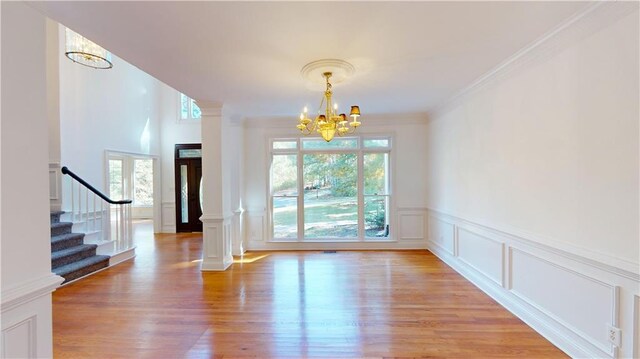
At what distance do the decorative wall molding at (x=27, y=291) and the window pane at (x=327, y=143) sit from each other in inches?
167

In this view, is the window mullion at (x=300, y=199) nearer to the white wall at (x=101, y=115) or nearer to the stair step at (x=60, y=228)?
the stair step at (x=60, y=228)

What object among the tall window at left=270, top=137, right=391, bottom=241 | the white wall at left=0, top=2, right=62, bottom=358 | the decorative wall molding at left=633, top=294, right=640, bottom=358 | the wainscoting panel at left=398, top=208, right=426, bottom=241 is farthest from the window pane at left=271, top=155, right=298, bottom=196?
the decorative wall molding at left=633, top=294, right=640, bottom=358

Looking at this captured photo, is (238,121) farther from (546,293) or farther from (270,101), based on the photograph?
(546,293)

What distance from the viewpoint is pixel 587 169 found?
202 cm

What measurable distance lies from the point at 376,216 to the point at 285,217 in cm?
183

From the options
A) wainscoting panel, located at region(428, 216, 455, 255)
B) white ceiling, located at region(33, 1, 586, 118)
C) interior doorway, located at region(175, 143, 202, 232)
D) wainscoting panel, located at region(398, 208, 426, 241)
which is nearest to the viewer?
white ceiling, located at region(33, 1, 586, 118)

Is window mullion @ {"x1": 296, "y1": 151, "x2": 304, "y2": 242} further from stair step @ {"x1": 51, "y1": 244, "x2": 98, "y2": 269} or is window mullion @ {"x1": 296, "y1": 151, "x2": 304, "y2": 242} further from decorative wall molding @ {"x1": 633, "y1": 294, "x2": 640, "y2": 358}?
decorative wall molding @ {"x1": 633, "y1": 294, "x2": 640, "y2": 358}

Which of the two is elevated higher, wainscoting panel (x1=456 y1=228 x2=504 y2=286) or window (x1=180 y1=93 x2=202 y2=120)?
window (x1=180 y1=93 x2=202 y2=120)

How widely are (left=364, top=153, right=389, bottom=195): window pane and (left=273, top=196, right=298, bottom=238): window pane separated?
149 cm

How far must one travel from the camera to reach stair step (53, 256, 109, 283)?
381 cm

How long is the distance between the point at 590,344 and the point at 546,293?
1.51 ft

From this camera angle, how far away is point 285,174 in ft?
18.4

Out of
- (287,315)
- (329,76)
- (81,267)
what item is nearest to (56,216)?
(81,267)

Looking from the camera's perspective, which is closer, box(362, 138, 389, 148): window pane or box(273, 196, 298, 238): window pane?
box(362, 138, 389, 148): window pane
